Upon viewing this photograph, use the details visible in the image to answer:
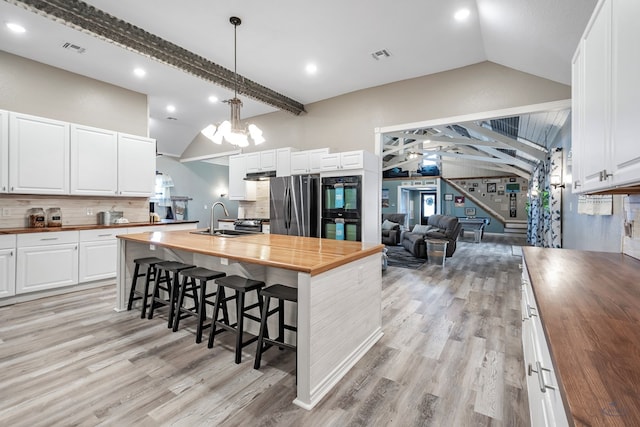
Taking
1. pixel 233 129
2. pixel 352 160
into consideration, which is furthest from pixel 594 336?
pixel 352 160

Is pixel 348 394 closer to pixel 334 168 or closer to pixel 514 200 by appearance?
pixel 334 168

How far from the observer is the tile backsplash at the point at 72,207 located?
3.88 metres

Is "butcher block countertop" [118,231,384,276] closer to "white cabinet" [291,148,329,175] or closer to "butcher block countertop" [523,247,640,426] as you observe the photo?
"butcher block countertop" [523,247,640,426]

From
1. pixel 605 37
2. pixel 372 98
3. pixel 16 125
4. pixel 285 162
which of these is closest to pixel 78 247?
pixel 16 125

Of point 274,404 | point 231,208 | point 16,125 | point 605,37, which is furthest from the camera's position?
point 231,208

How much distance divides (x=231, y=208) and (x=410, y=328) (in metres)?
7.29

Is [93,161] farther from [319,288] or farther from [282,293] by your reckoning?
[319,288]

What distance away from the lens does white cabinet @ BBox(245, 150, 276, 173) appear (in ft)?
18.8

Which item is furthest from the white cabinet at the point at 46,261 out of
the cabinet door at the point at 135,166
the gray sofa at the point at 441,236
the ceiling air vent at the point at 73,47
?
the gray sofa at the point at 441,236

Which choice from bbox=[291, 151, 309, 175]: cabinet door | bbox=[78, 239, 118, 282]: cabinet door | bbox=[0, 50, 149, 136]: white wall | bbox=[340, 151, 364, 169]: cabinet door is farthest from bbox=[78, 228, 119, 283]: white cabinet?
bbox=[340, 151, 364, 169]: cabinet door

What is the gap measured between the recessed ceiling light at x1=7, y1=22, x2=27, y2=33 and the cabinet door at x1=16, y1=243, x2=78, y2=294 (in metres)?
2.49

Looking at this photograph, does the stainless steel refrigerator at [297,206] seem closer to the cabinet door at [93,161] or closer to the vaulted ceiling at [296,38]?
the vaulted ceiling at [296,38]

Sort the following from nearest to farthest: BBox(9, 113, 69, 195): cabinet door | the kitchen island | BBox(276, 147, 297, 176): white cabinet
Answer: the kitchen island → BBox(9, 113, 69, 195): cabinet door → BBox(276, 147, 297, 176): white cabinet

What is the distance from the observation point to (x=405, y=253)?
295 inches
